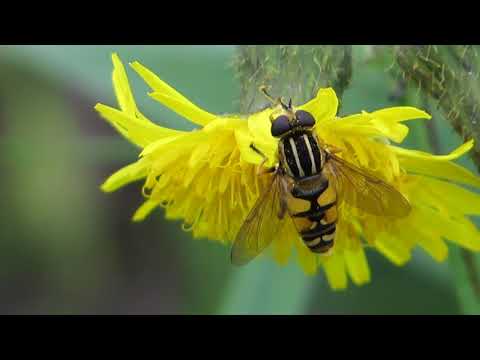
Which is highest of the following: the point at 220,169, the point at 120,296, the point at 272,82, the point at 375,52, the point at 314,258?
the point at 375,52

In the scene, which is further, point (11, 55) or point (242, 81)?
point (11, 55)

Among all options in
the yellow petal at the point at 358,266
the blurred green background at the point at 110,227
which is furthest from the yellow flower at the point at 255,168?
the blurred green background at the point at 110,227

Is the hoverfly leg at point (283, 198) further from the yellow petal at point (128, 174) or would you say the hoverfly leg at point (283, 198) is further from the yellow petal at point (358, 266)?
the yellow petal at point (358, 266)

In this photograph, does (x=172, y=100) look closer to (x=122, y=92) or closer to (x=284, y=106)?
(x=122, y=92)

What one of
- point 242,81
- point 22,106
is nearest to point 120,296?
point 22,106

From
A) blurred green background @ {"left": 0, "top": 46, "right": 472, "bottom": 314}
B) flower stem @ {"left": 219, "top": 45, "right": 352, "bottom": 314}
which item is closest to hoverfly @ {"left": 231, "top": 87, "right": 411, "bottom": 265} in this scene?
flower stem @ {"left": 219, "top": 45, "right": 352, "bottom": 314}

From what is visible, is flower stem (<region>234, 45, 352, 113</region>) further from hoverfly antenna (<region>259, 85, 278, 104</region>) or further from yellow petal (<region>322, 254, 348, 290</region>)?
yellow petal (<region>322, 254, 348, 290</region>)

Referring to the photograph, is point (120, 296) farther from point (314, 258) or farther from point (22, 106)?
point (314, 258)
